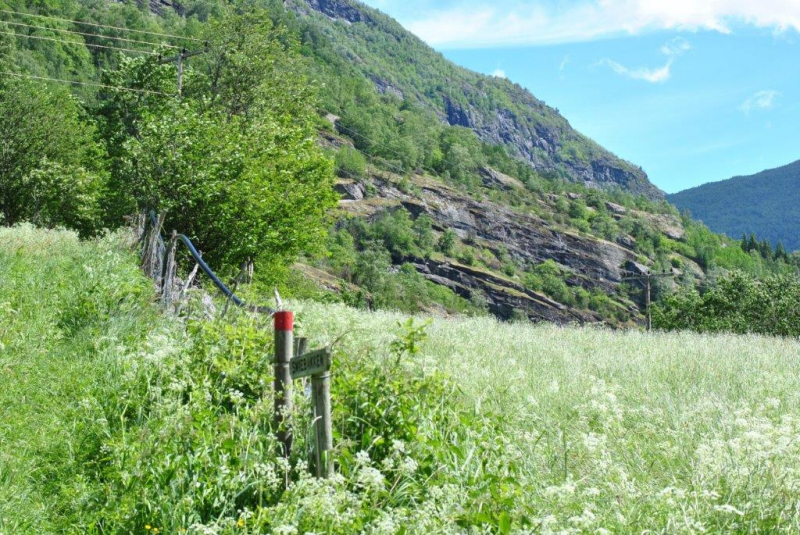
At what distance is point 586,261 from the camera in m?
182

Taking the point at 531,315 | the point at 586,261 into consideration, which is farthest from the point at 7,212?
the point at 586,261

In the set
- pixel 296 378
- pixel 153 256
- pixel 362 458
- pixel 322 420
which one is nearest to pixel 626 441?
pixel 362 458

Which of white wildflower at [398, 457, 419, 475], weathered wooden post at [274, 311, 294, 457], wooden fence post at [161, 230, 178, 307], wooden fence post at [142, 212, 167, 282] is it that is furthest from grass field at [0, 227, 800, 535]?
wooden fence post at [142, 212, 167, 282]

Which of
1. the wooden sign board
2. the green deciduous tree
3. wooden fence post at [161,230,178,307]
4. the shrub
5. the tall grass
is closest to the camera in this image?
the tall grass

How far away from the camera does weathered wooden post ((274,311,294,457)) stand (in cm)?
516

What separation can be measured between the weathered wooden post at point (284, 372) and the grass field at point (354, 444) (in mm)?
143

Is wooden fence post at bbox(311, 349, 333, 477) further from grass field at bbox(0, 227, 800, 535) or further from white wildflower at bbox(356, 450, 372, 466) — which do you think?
white wildflower at bbox(356, 450, 372, 466)

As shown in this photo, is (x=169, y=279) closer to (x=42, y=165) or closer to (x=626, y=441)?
(x=626, y=441)

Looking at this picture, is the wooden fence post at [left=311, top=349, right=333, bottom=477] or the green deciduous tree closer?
the wooden fence post at [left=311, top=349, right=333, bottom=477]

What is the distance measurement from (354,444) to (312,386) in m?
0.69

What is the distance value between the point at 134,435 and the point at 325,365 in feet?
6.91

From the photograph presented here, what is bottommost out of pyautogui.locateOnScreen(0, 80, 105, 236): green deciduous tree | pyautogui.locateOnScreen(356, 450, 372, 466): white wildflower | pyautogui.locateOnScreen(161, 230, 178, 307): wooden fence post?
pyautogui.locateOnScreen(356, 450, 372, 466): white wildflower

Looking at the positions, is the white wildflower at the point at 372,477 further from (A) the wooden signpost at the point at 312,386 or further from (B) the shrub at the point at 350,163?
(B) the shrub at the point at 350,163

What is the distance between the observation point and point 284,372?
17.3ft
